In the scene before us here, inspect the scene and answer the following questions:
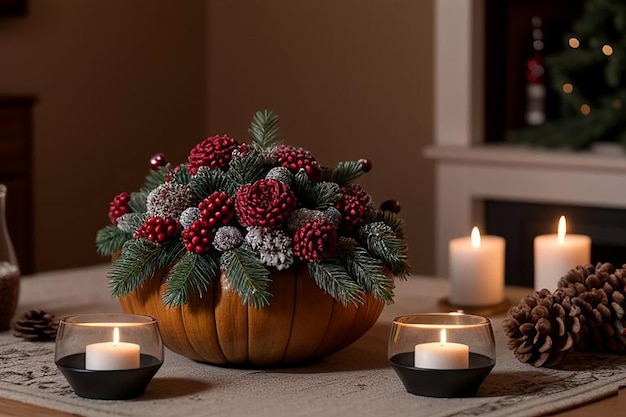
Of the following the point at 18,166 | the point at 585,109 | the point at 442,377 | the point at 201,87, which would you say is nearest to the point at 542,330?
the point at 442,377

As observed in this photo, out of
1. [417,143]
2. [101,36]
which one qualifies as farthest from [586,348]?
[101,36]

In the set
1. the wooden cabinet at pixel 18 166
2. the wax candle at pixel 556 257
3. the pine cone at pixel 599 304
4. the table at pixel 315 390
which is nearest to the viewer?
the table at pixel 315 390

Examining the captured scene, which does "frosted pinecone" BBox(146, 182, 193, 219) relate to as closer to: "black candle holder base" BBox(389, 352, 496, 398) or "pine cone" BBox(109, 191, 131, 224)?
"pine cone" BBox(109, 191, 131, 224)

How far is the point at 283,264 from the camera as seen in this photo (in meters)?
1.33

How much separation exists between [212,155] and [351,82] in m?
2.98

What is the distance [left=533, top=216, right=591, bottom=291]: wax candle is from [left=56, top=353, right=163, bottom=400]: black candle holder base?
694 millimetres

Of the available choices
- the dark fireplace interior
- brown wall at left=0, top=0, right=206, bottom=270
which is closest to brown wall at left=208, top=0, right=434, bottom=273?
brown wall at left=0, top=0, right=206, bottom=270

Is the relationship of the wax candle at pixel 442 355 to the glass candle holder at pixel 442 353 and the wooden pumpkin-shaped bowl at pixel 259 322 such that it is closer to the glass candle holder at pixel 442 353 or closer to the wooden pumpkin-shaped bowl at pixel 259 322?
the glass candle holder at pixel 442 353

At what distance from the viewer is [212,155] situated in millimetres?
1406

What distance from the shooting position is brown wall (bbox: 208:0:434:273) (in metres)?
4.20

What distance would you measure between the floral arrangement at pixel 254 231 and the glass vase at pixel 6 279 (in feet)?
0.88

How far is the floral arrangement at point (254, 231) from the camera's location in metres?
1.32

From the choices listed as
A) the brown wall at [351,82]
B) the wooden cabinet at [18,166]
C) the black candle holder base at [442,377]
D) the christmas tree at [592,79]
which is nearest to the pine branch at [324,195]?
the black candle holder base at [442,377]

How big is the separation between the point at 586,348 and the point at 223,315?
18.3 inches
